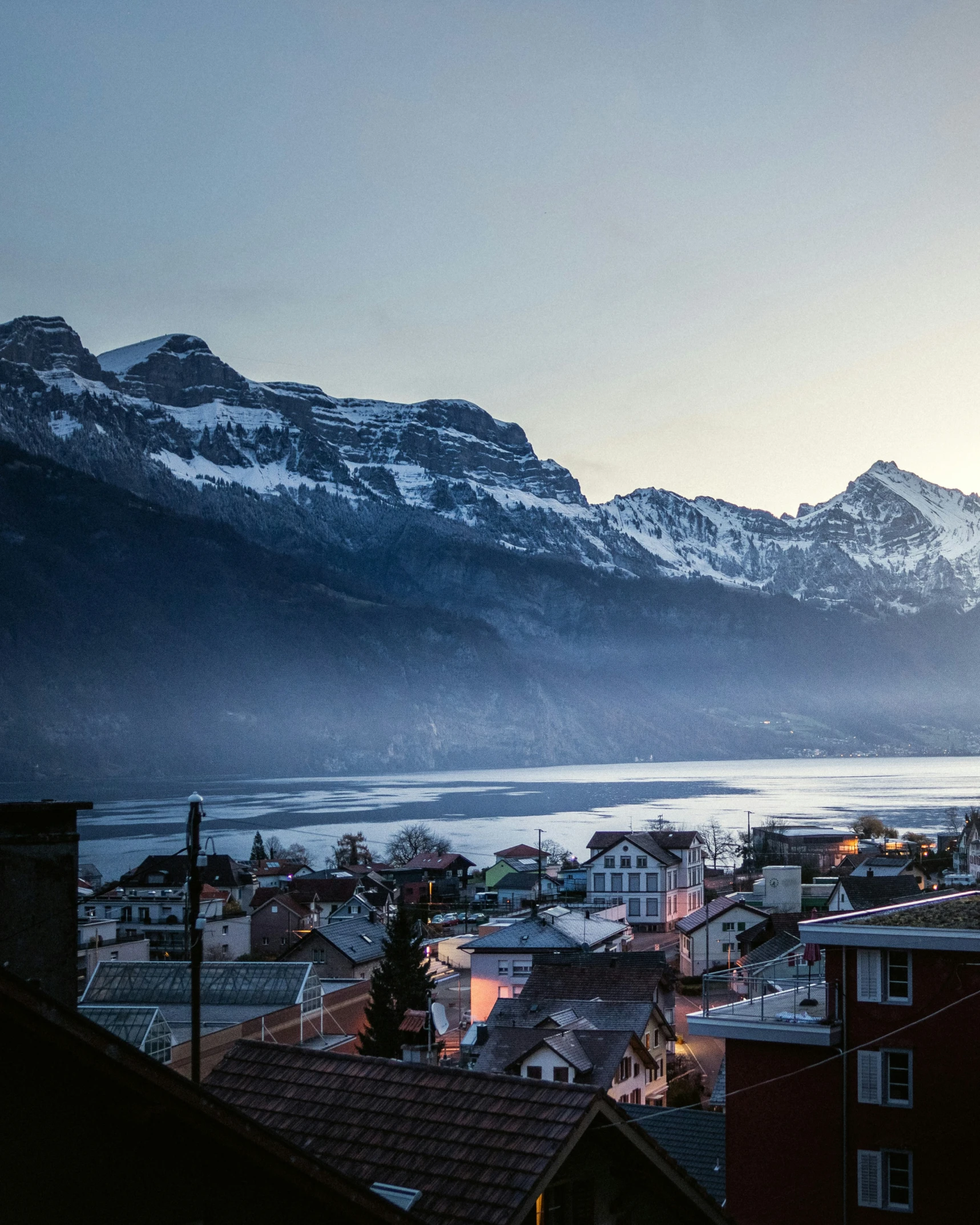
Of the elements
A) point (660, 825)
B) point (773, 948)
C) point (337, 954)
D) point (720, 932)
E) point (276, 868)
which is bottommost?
point (276, 868)

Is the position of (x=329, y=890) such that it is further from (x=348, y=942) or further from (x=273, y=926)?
(x=348, y=942)

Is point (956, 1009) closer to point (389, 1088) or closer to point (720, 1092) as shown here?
point (389, 1088)

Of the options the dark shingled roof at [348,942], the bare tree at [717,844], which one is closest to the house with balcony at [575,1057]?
the dark shingled roof at [348,942]

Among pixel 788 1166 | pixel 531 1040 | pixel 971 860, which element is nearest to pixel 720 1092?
pixel 531 1040

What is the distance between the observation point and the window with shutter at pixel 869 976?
14.2m

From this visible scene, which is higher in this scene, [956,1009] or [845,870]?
[956,1009]

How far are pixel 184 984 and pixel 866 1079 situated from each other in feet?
79.4

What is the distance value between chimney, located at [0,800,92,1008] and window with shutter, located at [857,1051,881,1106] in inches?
401

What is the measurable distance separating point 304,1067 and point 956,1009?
7.82 metres

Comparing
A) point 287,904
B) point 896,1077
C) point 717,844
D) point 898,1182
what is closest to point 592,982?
point 898,1182

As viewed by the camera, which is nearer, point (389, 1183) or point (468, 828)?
point (389, 1183)

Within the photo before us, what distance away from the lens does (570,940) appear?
48.2 m

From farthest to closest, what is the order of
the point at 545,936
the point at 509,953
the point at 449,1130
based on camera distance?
1. the point at 545,936
2. the point at 509,953
3. the point at 449,1130

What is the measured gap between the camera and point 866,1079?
14.1m
